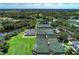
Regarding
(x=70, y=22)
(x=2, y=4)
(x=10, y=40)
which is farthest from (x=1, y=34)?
(x=70, y=22)

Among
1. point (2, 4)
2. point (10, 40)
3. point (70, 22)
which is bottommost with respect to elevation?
point (10, 40)

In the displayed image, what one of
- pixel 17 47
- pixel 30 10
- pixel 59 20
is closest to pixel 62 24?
pixel 59 20

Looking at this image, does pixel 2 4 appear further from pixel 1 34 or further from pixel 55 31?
pixel 55 31

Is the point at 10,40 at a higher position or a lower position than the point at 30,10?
lower
